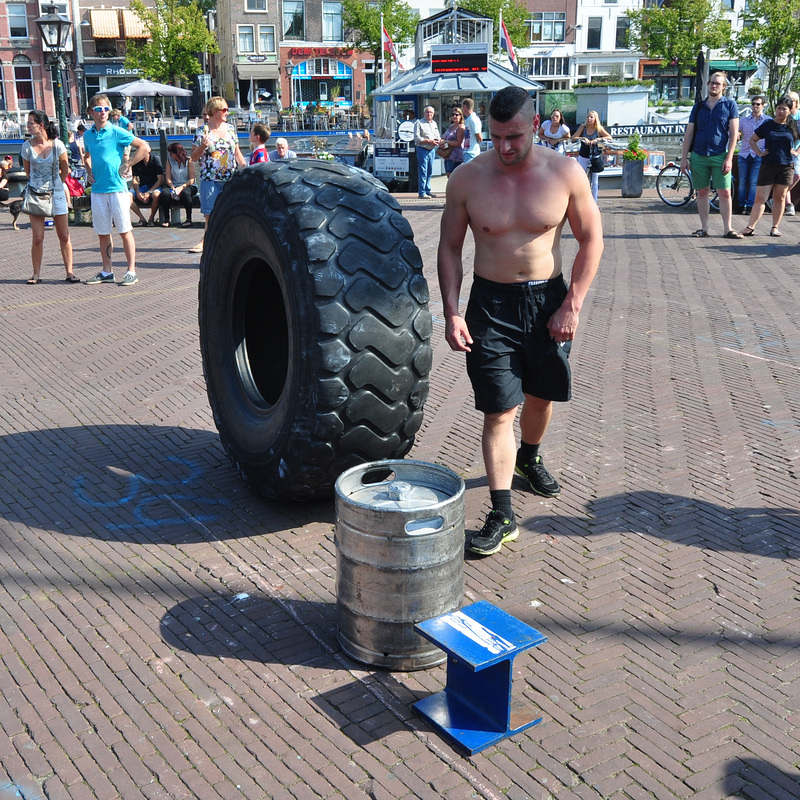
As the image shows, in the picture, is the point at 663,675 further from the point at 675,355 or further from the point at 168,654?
the point at 675,355

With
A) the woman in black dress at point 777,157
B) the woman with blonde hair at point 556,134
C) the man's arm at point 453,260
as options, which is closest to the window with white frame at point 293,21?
the woman with blonde hair at point 556,134

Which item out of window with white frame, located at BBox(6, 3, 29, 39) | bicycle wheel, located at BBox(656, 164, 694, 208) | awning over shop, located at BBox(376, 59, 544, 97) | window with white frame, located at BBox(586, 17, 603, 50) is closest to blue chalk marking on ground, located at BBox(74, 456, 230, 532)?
bicycle wheel, located at BBox(656, 164, 694, 208)

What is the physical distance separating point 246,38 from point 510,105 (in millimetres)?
64464

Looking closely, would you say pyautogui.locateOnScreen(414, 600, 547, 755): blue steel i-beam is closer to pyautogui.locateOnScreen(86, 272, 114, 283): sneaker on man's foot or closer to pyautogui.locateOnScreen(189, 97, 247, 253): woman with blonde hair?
pyautogui.locateOnScreen(86, 272, 114, 283): sneaker on man's foot

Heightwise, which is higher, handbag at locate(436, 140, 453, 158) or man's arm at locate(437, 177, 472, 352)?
handbag at locate(436, 140, 453, 158)

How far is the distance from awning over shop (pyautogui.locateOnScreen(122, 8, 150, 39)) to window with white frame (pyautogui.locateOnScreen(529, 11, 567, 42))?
26750 mm

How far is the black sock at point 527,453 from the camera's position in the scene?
476cm

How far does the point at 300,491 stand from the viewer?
4.24 m

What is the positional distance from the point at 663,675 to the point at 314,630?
128cm

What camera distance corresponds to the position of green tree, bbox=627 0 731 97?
54.5 metres

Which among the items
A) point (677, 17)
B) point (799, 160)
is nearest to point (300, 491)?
point (799, 160)

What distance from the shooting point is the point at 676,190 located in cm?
1673

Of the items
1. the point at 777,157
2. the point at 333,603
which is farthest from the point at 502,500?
the point at 777,157

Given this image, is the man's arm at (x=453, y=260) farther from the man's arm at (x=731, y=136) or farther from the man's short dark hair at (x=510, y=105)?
the man's arm at (x=731, y=136)
